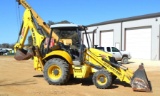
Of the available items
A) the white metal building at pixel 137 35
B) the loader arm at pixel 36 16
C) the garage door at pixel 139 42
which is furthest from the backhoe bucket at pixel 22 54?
the garage door at pixel 139 42

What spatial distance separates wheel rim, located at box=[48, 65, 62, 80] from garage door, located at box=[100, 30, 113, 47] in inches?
1300

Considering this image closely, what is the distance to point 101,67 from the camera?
1235 cm

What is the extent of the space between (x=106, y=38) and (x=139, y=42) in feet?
28.8

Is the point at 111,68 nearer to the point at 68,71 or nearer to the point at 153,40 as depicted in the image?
the point at 68,71

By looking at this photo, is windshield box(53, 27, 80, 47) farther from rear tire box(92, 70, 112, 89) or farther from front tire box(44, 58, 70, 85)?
rear tire box(92, 70, 112, 89)

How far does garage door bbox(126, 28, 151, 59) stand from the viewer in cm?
3766

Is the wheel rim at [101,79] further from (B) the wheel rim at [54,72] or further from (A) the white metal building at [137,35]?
(A) the white metal building at [137,35]

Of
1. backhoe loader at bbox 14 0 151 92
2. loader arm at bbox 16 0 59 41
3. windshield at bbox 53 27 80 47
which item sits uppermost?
loader arm at bbox 16 0 59 41

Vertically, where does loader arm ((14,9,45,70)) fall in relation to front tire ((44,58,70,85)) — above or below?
above

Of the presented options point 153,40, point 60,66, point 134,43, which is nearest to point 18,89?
point 60,66

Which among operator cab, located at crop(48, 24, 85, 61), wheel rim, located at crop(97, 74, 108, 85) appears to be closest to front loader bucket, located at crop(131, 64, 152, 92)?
wheel rim, located at crop(97, 74, 108, 85)

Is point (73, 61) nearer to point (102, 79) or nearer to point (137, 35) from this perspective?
point (102, 79)

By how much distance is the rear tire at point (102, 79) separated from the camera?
1165 centimetres

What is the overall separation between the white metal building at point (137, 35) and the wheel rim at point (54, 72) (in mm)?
25111
